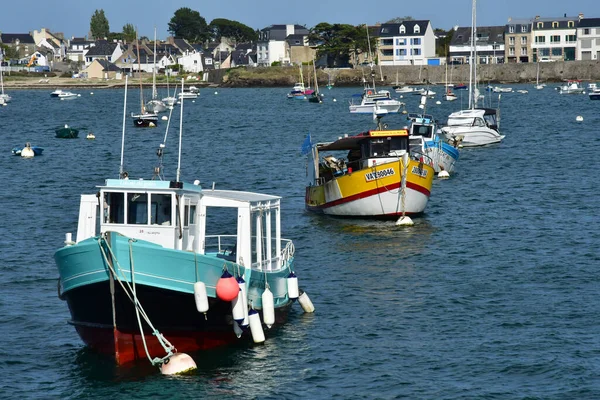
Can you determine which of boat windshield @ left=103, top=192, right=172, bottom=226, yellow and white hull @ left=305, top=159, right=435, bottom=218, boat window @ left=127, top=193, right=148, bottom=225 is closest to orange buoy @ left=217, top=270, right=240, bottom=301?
boat windshield @ left=103, top=192, right=172, bottom=226

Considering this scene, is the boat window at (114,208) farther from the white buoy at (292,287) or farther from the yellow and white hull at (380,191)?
the yellow and white hull at (380,191)

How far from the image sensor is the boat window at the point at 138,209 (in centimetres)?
2294

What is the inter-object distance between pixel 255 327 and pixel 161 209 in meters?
3.60

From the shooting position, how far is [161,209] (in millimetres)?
23062

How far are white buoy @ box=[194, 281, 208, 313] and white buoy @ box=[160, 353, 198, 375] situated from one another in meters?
1.19

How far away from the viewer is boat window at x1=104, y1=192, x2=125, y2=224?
2291cm

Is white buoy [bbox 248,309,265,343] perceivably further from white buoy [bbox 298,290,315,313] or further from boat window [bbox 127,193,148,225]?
white buoy [bbox 298,290,315,313]

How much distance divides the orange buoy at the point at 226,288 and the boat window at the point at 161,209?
6.14 ft

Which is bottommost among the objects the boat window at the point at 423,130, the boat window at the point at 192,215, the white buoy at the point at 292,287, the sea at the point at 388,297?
the sea at the point at 388,297

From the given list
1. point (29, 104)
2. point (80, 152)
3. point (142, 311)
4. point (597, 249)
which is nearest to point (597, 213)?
point (597, 249)

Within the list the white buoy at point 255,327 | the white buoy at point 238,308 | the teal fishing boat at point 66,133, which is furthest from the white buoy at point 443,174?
the teal fishing boat at point 66,133

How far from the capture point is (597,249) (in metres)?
36.7

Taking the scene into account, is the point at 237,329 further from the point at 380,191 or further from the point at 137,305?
the point at 380,191

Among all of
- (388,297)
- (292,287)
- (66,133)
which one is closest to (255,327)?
(292,287)
